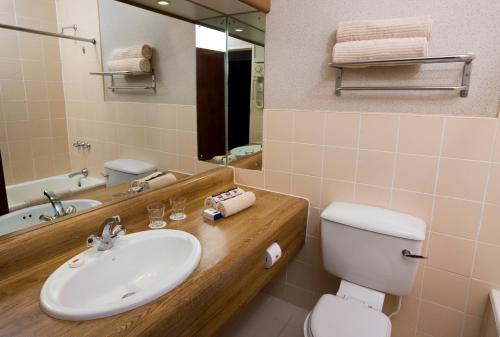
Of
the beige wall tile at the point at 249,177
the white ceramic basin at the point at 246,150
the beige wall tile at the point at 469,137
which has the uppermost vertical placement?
the beige wall tile at the point at 469,137

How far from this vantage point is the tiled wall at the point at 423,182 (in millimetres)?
1336

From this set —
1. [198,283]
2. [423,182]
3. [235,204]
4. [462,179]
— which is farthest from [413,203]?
[198,283]

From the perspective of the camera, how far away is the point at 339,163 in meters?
1.61

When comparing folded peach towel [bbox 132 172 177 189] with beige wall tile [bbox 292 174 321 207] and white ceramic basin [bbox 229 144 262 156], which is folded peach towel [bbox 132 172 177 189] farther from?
beige wall tile [bbox 292 174 321 207]

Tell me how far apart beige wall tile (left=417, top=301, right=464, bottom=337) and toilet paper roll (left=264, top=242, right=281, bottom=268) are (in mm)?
818

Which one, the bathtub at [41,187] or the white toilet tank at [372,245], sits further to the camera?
the white toilet tank at [372,245]

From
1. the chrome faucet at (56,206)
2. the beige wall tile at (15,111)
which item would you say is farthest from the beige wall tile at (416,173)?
the beige wall tile at (15,111)

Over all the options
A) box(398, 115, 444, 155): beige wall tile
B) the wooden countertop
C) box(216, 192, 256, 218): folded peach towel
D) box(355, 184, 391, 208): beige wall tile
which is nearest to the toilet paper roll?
the wooden countertop

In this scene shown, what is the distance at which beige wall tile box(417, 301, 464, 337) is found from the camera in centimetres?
149

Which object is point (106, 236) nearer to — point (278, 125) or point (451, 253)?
point (278, 125)

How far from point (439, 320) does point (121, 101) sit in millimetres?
1882

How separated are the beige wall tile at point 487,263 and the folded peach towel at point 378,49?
0.88 metres

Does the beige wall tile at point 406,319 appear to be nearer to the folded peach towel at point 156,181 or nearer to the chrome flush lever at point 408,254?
the chrome flush lever at point 408,254

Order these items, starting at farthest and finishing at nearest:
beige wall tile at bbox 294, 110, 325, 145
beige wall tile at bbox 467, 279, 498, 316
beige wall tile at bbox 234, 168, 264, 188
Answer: beige wall tile at bbox 234, 168, 264, 188, beige wall tile at bbox 294, 110, 325, 145, beige wall tile at bbox 467, 279, 498, 316
